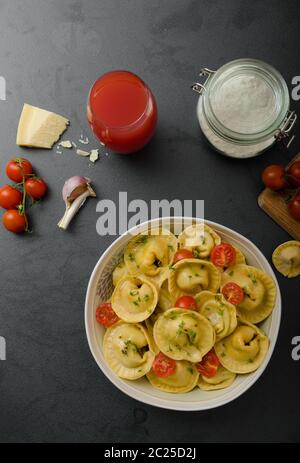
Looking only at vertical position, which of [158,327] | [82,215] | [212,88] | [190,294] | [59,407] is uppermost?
[212,88]

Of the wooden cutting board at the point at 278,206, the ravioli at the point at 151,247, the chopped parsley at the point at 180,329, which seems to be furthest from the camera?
the wooden cutting board at the point at 278,206

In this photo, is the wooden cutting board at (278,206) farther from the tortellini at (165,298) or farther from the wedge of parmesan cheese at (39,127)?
the wedge of parmesan cheese at (39,127)

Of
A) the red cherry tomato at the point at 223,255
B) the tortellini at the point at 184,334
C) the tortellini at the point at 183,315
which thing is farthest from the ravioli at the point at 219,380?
the red cherry tomato at the point at 223,255

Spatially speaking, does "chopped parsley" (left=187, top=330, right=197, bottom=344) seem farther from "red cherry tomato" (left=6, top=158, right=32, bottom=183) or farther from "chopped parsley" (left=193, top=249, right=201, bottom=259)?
"red cherry tomato" (left=6, top=158, right=32, bottom=183)

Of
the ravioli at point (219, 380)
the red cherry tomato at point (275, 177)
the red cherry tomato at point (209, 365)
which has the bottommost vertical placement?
the ravioli at point (219, 380)

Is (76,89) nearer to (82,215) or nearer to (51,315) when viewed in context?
(82,215)

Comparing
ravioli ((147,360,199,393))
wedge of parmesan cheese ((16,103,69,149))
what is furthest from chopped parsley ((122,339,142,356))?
wedge of parmesan cheese ((16,103,69,149))
